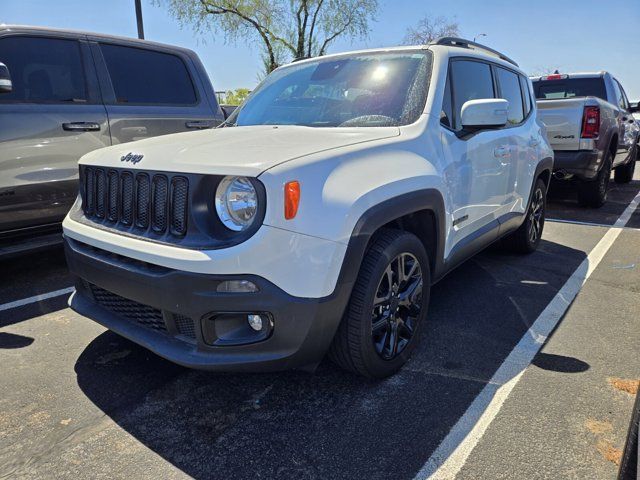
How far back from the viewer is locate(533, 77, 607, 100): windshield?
333 inches

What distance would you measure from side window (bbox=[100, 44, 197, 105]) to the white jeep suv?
1946 millimetres

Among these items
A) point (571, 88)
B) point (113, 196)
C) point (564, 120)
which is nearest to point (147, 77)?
point (113, 196)

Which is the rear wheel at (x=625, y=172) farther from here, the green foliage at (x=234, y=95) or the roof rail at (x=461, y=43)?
the green foliage at (x=234, y=95)

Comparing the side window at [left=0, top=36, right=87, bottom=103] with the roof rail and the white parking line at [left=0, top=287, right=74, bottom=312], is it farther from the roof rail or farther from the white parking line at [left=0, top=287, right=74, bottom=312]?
the roof rail

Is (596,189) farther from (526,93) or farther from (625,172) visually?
(625,172)

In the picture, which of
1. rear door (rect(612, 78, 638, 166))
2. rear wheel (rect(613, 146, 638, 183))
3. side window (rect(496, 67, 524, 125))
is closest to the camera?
side window (rect(496, 67, 524, 125))

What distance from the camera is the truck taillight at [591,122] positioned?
22.3ft

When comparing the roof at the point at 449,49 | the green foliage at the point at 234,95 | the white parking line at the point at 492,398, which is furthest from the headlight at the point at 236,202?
the green foliage at the point at 234,95

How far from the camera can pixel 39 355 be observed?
3033mm

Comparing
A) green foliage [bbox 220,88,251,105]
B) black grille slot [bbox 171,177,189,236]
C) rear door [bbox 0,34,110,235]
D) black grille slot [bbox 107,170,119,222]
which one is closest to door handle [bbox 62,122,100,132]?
rear door [bbox 0,34,110,235]

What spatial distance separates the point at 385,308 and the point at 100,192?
1.64m

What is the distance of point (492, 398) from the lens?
8.39 ft

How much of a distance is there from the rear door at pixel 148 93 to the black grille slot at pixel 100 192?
1.96 meters

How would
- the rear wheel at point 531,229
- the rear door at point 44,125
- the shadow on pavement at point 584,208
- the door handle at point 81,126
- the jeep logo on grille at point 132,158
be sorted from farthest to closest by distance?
the shadow on pavement at point 584,208
the rear wheel at point 531,229
the door handle at point 81,126
the rear door at point 44,125
the jeep logo on grille at point 132,158
